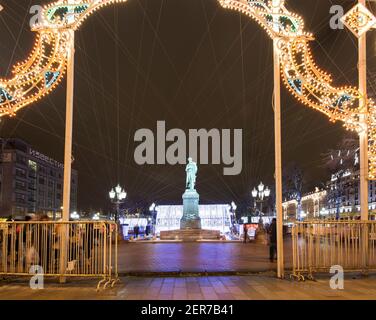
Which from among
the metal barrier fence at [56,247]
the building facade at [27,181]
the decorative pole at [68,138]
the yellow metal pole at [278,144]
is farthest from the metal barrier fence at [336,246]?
the building facade at [27,181]

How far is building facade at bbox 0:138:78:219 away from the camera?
3898 inches

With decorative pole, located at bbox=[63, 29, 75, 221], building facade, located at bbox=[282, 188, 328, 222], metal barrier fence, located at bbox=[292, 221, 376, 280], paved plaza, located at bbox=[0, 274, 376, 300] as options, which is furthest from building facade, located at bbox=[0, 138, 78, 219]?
metal barrier fence, located at bbox=[292, 221, 376, 280]

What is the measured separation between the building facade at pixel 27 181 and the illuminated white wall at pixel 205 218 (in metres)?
38.2

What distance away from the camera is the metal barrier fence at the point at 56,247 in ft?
38.2

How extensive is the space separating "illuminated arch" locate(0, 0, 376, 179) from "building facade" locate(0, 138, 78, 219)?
76.2m

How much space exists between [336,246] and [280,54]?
5549mm

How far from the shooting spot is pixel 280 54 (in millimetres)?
12875

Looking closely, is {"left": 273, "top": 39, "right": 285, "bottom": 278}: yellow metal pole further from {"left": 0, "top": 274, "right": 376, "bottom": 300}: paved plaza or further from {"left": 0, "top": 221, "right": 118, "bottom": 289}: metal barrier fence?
{"left": 0, "top": 221, "right": 118, "bottom": 289}: metal barrier fence

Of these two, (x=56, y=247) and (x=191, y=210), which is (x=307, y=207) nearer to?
(x=191, y=210)
